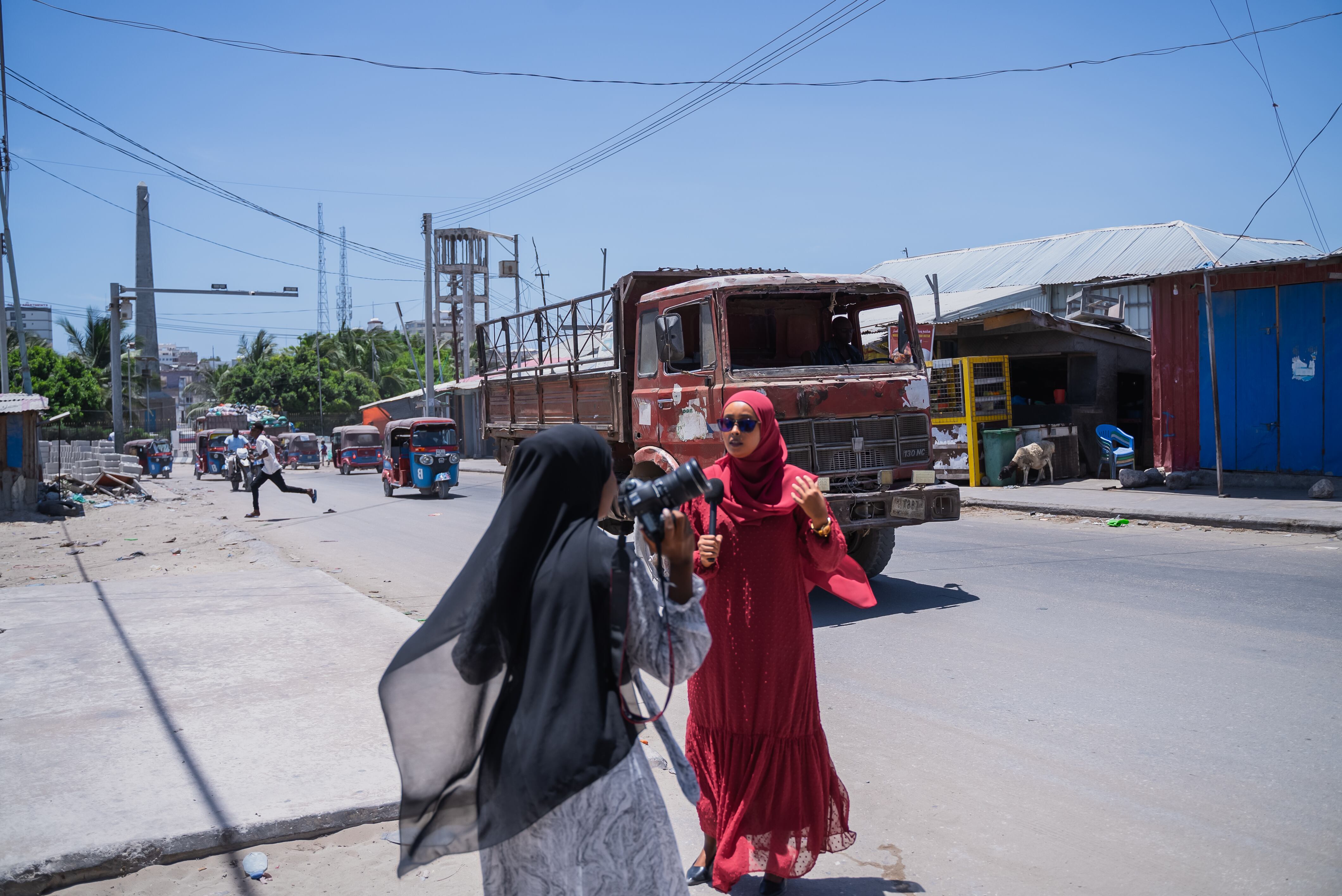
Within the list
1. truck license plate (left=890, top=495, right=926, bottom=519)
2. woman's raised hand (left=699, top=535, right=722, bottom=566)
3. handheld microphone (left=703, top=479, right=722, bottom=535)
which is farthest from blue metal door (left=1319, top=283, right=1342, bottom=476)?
woman's raised hand (left=699, top=535, right=722, bottom=566)

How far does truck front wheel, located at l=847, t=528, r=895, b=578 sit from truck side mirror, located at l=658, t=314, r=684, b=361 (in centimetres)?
215

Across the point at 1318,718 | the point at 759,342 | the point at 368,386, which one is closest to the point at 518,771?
the point at 1318,718

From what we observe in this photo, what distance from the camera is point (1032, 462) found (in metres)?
16.7

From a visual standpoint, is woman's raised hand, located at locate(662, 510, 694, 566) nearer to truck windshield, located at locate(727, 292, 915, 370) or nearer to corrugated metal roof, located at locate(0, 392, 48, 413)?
truck windshield, located at locate(727, 292, 915, 370)

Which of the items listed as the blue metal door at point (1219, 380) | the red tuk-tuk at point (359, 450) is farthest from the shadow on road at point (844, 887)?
the red tuk-tuk at point (359, 450)

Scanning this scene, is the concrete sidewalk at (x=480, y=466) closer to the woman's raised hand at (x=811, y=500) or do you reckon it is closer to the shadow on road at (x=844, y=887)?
the shadow on road at (x=844, y=887)

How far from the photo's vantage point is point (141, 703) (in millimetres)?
5203

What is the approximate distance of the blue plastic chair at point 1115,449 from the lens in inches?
653

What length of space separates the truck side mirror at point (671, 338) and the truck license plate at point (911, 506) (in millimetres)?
2155

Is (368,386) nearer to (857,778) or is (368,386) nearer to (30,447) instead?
(30,447)

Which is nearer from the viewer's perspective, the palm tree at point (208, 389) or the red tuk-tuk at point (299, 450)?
the red tuk-tuk at point (299, 450)

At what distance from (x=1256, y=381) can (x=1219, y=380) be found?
524 mm

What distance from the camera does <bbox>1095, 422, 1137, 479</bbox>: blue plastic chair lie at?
653 inches

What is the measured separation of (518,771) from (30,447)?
1932cm
